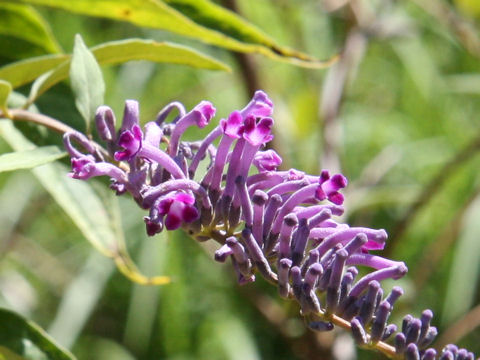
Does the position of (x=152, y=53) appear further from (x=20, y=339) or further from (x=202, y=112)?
(x=20, y=339)

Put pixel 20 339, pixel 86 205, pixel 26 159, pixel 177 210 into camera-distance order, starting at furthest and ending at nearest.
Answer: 1. pixel 86 205
2. pixel 20 339
3. pixel 26 159
4. pixel 177 210

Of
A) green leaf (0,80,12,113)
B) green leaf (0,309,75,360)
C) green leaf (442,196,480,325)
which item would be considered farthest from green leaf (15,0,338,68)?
green leaf (442,196,480,325)

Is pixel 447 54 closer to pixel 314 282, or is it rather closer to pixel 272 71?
pixel 272 71

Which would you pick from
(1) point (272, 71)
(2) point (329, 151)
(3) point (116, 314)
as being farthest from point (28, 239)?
(2) point (329, 151)

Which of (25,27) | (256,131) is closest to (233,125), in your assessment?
(256,131)

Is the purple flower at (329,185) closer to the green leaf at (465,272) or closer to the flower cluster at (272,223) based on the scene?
the flower cluster at (272,223)

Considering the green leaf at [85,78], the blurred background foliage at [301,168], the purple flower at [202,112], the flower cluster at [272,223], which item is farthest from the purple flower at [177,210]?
the blurred background foliage at [301,168]
